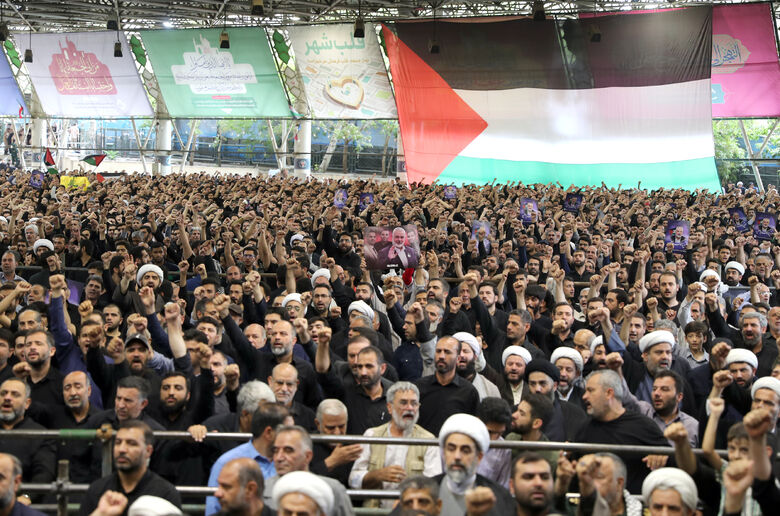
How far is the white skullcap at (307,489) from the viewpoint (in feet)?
12.6

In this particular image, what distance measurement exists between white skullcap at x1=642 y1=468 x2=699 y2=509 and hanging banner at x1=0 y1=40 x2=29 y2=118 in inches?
1252

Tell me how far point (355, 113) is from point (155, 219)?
41.5ft

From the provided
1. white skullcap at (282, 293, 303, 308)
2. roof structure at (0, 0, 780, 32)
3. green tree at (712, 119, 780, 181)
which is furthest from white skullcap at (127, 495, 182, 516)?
green tree at (712, 119, 780, 181)

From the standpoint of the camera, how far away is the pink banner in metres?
22.9

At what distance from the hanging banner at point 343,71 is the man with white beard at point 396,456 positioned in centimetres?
2134

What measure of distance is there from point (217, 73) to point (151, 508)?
24769 millimetres

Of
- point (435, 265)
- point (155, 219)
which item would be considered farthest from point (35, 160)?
point (435, 265)

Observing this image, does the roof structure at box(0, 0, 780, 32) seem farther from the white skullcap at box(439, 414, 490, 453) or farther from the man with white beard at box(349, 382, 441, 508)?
the white skullcap at box(439, 414, 490, 453)

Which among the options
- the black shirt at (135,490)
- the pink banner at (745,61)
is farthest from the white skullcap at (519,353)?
the pink banner at (745,61)

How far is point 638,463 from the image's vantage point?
16.1ft

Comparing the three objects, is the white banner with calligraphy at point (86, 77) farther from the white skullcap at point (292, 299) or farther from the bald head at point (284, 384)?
the bald head at point (284, 384)

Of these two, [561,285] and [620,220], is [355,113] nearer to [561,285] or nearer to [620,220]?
[620,220]

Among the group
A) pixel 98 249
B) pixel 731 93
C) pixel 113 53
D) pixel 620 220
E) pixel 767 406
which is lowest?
pixel 767 406

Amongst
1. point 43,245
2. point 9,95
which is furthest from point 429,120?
point 9,95
